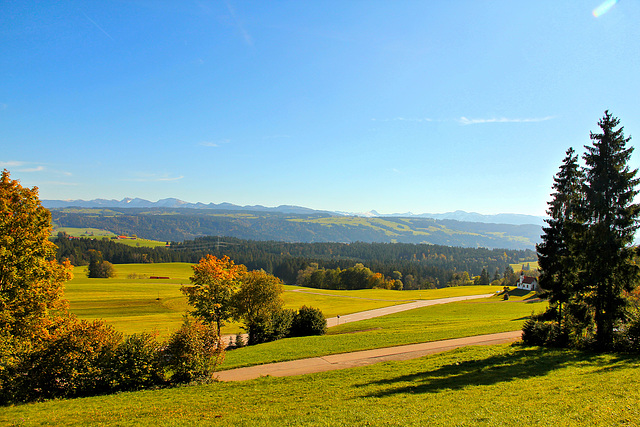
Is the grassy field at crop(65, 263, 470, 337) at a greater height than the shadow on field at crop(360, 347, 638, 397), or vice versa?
the shadow on field at crop(360, 347, 638, 397)

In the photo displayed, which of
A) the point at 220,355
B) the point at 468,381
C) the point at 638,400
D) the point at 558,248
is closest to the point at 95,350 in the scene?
the point at 220,355

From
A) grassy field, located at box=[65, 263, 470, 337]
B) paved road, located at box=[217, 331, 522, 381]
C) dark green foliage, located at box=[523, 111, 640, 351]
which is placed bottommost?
grassy field, located at box=[65, 263, 470, 337]

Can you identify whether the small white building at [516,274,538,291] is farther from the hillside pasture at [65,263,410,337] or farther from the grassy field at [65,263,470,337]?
the hillside pasture at [65,263,410,337]

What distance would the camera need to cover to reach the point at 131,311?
61.1m

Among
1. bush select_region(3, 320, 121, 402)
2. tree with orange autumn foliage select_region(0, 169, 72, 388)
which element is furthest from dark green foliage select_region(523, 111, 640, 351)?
tree with orange autumn foliage select_region(0, 169, 72, 388)

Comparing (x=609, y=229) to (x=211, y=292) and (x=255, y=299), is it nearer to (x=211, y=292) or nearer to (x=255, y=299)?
(x=255, y=299)

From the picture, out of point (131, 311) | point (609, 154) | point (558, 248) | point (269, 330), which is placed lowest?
point (131, 311)

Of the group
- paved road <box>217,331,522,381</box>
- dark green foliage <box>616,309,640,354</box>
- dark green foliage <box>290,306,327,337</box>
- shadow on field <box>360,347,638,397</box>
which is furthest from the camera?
dark green foliage <box>290,306,327,337</box>

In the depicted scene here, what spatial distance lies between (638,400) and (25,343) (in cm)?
2845

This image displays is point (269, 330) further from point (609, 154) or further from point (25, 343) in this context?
point (609, 154)

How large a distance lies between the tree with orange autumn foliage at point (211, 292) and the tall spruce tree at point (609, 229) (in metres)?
34.1

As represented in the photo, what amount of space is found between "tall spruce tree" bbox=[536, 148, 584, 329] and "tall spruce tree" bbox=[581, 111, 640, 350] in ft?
3.73

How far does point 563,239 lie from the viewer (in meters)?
Answer: 26.2

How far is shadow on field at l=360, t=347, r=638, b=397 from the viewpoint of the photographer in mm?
16562
